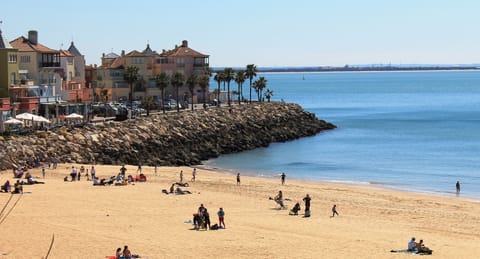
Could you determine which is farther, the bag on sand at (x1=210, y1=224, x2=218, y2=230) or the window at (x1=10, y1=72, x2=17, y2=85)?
the window at (x1=10, y1=72, x2=17, y2=85)

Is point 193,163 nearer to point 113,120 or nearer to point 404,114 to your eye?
point 113,120

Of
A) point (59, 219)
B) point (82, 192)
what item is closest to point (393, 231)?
point (59, 219)

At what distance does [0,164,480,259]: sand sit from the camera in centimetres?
2731

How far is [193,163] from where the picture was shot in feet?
214

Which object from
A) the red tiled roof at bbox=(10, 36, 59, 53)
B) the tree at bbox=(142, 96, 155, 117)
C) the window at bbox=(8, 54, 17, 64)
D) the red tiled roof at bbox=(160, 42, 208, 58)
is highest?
the red tiled roof at bbox=(160, 42, 208, 58)

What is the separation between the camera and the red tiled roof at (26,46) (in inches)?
2881

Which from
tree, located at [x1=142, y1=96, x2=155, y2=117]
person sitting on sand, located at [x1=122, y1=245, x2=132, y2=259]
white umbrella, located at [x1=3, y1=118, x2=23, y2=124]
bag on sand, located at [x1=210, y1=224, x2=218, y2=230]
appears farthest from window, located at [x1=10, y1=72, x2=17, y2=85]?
person sitting on sand, located at [x1=122, y1=245, x2=132, y2=259]

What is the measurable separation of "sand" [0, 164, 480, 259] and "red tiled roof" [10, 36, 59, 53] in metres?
29.1

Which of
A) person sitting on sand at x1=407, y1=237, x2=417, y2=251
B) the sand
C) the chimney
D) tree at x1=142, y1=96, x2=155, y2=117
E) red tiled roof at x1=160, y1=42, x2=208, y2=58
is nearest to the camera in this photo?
the sand

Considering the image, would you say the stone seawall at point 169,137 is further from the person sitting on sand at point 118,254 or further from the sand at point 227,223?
the person sitting on sand at point 118,254

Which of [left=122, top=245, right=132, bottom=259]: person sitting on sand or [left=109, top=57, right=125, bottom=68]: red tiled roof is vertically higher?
[left=109, top=57, right=125, bottom=68]: red tiled roof

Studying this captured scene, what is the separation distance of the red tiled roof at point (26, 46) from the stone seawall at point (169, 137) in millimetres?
12538

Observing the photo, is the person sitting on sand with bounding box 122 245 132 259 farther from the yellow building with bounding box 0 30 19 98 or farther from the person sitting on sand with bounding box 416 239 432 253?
the yellow building with bounding box 0 30 19 98

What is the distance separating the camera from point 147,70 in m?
94.8
